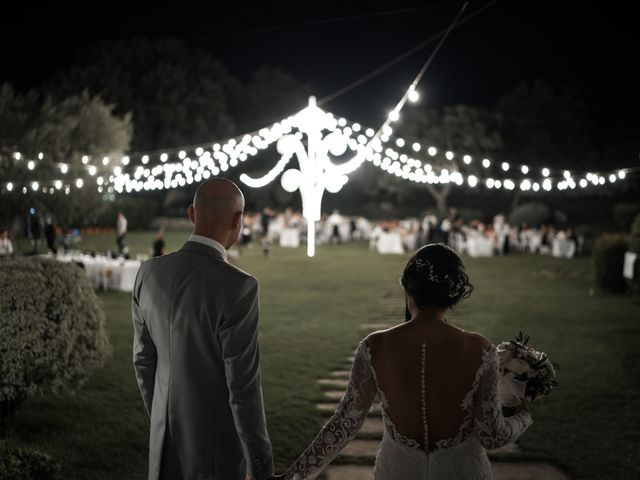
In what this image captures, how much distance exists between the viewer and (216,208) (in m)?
2.53

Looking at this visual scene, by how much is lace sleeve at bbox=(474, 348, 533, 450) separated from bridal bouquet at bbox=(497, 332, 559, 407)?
1.01 feet

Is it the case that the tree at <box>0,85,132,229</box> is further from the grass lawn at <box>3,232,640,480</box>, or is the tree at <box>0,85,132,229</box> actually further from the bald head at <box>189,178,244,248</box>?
the bald head at <box>189,178,244,248</box>

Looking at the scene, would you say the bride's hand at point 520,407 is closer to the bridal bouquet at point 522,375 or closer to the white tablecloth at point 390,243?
the bridal bouquet at point 522,375

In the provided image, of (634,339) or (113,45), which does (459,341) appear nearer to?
(634,339)

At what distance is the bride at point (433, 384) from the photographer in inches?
89.4

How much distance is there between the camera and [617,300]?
12.7m

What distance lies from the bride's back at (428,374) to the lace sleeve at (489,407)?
39 mm

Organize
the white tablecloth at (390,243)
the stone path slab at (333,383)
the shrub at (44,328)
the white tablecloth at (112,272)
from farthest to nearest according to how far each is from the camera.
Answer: the white tablecloth at (390,243), the white tablecloth at (112,272), the stone path slab at (333,383), the shrub at (44,328)

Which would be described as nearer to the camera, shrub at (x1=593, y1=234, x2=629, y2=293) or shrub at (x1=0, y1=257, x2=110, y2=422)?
shrub at (x1=0, y1=257, x2=110, y2=422)

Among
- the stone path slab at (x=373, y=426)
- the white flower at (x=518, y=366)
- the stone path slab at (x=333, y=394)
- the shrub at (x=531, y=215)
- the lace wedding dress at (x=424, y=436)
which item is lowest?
the stone path slab at (x=373, y=426)

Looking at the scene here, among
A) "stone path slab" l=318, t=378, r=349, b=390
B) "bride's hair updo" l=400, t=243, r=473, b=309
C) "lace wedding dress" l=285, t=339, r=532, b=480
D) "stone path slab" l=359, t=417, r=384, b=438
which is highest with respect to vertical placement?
"bride's hair updo" l=400, t=243, r=473, b=309

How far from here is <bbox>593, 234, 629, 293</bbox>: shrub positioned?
13.4 metres

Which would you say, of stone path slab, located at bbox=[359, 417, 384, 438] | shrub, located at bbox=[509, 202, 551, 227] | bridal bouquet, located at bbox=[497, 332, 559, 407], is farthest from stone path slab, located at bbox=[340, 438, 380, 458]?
shrub, located at bbox=[509, 202, 551, 227]

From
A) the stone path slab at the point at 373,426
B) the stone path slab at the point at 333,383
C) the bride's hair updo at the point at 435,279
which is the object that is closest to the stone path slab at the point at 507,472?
the stone path slab at the point at 373,426
